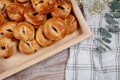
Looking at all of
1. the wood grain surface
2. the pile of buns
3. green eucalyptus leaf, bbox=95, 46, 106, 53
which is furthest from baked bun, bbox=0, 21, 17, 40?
green eucalyptus leaf, bbox=95, 46, 106, 53

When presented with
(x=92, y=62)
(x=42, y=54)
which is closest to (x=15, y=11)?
(x=42, y=54)

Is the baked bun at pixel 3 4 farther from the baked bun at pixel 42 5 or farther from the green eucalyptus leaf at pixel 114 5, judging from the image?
the green eucalyptus leaf at pixel 114 5

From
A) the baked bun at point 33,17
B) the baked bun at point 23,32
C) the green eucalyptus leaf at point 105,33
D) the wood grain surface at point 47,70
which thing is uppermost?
the baked bun at point 33,17

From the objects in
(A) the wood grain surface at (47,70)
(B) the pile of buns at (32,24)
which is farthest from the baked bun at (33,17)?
(A) the wood grain surface at (47,70)

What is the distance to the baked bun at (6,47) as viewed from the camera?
0.77 m

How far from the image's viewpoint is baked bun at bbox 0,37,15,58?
0.77m

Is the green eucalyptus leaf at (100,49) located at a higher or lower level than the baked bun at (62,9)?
lower

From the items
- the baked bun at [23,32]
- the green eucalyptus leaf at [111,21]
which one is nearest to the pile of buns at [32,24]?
the baked bun at [23,32]

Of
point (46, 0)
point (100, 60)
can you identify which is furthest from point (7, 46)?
point (100, 60)

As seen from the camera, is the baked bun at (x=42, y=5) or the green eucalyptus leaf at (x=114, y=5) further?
the green eucalyptus leaf at (x=114, y=5)

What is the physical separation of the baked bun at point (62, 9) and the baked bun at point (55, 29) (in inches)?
0.8

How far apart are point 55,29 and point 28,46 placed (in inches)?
3.7

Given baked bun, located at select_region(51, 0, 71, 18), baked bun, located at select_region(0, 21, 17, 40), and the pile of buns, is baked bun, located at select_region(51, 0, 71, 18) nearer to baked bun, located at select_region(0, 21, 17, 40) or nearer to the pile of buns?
the pile of buns

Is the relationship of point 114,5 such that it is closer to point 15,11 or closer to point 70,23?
point 70,23
